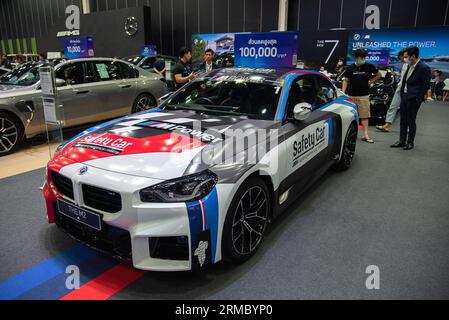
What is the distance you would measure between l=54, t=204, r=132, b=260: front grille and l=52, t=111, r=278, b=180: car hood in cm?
37

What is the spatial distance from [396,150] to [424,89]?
1.03 m

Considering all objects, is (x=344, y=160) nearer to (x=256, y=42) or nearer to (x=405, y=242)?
(x=405, y=242)

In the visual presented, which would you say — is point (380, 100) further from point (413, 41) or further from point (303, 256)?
point (413, 41)

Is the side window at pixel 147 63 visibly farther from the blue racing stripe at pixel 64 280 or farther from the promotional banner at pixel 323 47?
the blue racing stripe at pixel 64 280

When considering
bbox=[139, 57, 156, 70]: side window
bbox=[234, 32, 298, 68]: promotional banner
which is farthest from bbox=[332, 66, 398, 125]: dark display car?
bbox=[139, 57, 156, 70]: side window

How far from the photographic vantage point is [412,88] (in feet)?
17.4

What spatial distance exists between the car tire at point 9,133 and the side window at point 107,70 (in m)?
1.67

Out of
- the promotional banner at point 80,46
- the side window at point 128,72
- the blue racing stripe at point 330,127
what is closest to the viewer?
the blue racing stripe at point 330,127

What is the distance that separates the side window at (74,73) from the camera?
563 cm

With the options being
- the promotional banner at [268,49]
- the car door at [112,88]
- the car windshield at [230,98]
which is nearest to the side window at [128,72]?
the car door at [112,88]

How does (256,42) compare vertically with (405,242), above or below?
above

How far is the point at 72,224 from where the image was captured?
2309 mm

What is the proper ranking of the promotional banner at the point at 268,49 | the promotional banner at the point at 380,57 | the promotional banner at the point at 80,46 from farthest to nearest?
1. the promotional banner at the point at 380,57
2. the promotional banner at the point at 80,46
3. the promotional banner at the point at 268,49
